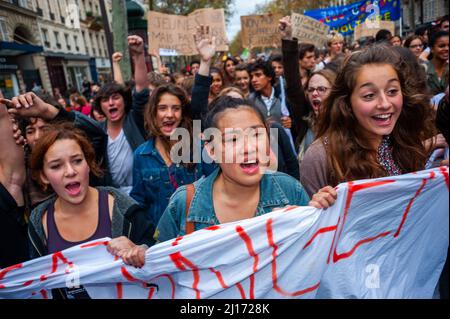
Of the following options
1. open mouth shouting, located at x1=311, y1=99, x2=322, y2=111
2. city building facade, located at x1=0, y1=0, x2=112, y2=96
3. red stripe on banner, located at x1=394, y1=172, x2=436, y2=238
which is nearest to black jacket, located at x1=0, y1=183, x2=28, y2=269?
city building facade, located at x1=0, y1=0, x2=112, y2=96

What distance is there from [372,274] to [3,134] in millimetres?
2032

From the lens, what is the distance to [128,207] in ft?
6.34

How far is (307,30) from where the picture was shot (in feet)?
19.3

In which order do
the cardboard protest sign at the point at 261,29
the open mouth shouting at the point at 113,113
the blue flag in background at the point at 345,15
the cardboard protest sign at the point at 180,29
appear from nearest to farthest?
the open mouth shouting at the point at 113,113 < the cardboard protest sign at the point at 180,29 < the cardboard protest sign at the point at 261,29 < the blue flag in background at the point at 345,15

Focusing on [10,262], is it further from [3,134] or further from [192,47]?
[192,47]

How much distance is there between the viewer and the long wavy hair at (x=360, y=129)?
6.18ft

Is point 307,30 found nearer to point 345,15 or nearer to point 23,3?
point 23,3

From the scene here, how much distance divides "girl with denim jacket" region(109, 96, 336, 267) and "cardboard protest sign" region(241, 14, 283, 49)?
5588mm

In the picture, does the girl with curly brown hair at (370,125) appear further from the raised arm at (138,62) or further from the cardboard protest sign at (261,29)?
the cardboard protest sign at (261,29)

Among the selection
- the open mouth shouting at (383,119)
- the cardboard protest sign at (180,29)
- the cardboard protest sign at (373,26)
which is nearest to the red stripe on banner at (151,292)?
the open mouth shouting at (383,119)

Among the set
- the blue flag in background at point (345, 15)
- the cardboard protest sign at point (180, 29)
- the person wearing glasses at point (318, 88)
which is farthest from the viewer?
the blue flag in background at point (345, 15)

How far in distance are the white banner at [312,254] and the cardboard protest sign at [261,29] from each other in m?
5.89

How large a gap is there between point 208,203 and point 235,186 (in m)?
0.16
